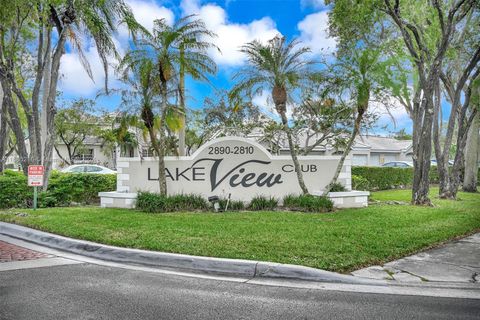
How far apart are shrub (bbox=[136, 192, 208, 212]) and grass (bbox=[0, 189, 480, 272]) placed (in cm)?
88

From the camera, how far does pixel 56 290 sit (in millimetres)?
5223

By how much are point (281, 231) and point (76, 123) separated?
110ft

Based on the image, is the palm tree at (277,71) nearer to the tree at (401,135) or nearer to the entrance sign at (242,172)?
the entrance sign at (242,172)

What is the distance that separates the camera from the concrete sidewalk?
5762 mm

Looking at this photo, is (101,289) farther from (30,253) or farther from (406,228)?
(406,228)

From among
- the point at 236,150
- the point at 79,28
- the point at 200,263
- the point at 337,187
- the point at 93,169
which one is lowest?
the point at 200,263

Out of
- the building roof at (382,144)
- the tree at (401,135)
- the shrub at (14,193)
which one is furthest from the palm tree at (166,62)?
the tree at (401,135)

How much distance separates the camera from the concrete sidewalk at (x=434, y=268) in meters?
5.76

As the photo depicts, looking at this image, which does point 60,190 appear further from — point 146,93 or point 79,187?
point 146,93

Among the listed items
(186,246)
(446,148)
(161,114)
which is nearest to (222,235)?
(186,246)

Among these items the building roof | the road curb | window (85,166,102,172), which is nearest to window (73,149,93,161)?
window (85,166,102,172)

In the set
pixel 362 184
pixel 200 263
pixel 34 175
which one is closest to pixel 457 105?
pixel 362 184

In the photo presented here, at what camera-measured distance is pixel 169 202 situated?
12.8 meters

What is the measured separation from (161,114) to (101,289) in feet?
29.7
